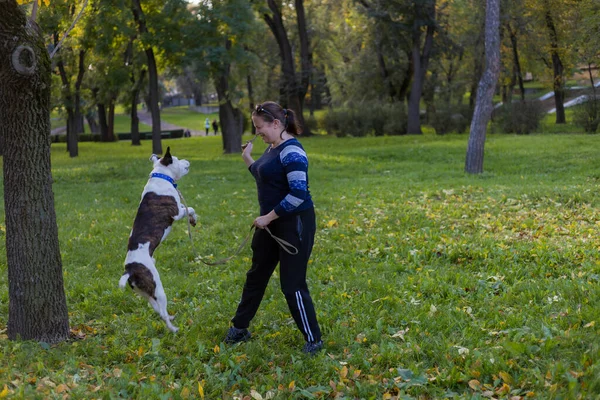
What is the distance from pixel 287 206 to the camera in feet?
15.5

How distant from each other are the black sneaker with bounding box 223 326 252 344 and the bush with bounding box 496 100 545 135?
26.2 m

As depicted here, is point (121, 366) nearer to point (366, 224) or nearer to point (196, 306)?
point (196, 306)

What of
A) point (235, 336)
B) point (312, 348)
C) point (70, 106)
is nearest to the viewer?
point (312, 348)

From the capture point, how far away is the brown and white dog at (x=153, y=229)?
5.00m

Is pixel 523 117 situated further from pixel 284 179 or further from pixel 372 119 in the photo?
pixel 284 179

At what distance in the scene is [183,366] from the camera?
5.06 metres

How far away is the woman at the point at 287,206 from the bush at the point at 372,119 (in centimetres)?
2878

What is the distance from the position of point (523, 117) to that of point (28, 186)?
27.1 m

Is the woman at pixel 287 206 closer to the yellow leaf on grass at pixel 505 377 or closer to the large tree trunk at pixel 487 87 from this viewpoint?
the yellow leaf on grass at pixel 505 377

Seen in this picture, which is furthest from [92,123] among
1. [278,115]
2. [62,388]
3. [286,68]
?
[62,388]

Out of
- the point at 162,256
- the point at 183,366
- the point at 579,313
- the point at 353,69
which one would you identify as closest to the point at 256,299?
the point at 183,366

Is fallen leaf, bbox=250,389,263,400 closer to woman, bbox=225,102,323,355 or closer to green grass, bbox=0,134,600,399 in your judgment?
green grass, bbox=0,134,600,399

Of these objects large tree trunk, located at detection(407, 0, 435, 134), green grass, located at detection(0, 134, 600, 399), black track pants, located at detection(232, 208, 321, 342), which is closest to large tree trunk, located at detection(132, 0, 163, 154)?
large tree trunk, located at detection(407, 0, 435, 134)

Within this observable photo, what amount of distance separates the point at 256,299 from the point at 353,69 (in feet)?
117
